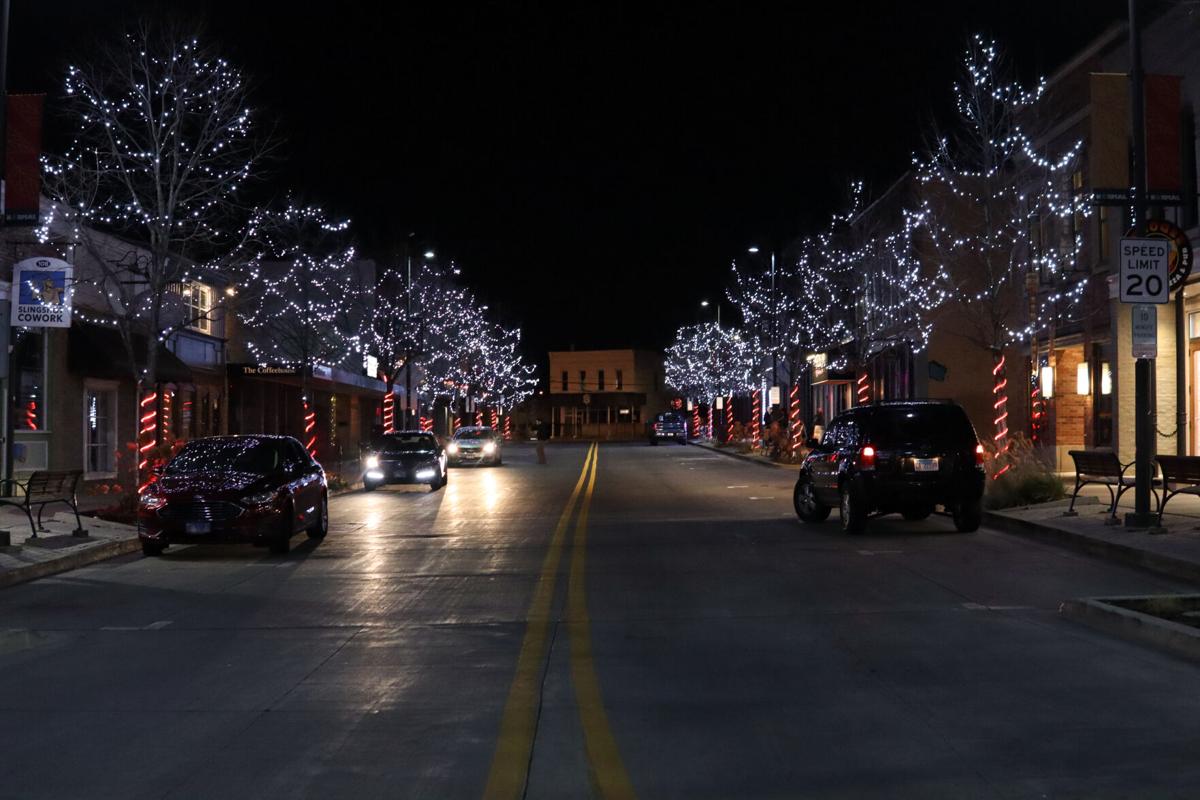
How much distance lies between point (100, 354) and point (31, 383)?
2.05 m

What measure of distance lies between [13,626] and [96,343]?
1741 centimetres

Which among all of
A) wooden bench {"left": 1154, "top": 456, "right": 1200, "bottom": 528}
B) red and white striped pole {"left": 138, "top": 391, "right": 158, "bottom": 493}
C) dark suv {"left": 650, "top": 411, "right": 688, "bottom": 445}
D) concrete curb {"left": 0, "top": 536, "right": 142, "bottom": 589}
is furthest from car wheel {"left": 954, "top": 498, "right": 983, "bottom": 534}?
dark suv {"left": 650, "top": 411, "right": 688, "bottom": 445}

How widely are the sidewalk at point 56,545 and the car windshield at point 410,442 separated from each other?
37.4ft

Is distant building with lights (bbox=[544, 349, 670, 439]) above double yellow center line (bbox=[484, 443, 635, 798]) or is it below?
above

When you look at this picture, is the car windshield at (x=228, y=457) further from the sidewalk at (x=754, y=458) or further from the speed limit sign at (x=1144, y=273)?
the sidewalk at (x=754, y=458)

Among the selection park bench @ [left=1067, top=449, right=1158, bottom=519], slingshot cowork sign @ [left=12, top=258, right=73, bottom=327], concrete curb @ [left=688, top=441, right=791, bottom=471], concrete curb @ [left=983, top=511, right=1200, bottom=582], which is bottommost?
concrete curb @ [left=983, top=511, right=1200, bottom=582]

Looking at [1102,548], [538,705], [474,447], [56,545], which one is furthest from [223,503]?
[474,447]

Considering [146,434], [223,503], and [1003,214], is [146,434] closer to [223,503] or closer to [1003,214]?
[223,503]

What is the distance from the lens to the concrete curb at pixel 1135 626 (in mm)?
9086

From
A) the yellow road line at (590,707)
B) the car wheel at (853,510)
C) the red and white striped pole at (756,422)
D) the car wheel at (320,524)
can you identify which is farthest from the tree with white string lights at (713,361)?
the yellow road line at (590,707)

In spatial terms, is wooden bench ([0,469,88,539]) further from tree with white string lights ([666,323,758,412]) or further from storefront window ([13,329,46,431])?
tree with white string lights ([666,323,758,412])

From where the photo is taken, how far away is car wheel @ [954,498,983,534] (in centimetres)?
1777

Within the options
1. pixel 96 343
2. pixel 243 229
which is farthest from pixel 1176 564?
pixel 96 343

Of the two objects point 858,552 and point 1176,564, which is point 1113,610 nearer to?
point 1176,564
